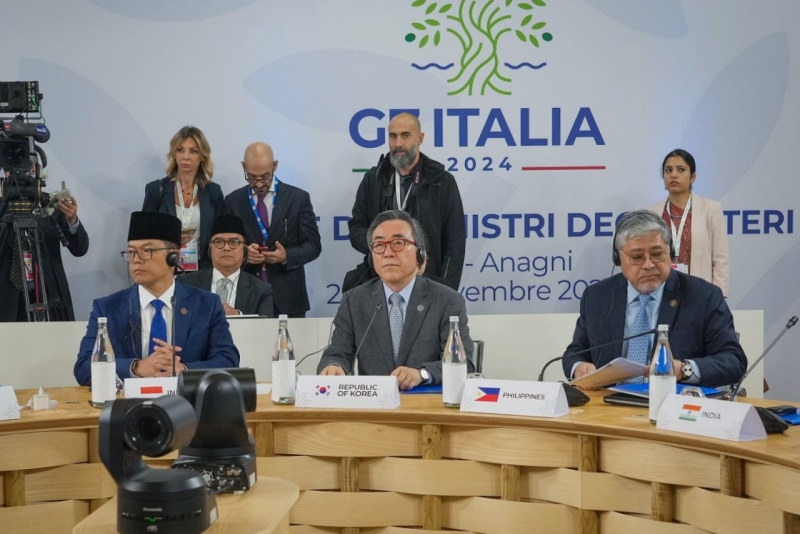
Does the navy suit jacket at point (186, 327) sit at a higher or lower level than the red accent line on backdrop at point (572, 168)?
lower

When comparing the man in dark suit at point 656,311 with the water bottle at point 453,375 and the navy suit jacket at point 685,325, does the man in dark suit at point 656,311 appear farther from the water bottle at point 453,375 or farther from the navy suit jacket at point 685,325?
the water bottle at point 453,375

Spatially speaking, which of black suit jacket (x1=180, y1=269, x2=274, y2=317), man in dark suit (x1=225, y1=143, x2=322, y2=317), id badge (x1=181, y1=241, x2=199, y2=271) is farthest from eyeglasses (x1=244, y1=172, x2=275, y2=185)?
black suit jacket (x1=180, y1=269, x2=274, y2=317)

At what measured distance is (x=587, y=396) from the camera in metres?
3.00

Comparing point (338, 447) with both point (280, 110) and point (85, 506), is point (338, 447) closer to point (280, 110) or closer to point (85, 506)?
point (85, 506)

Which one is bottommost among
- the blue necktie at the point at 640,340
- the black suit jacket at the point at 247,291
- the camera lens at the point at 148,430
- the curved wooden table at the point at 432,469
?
the curved wooden table at the point at 432,469

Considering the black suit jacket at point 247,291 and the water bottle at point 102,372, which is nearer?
the water bottle at point 102,372

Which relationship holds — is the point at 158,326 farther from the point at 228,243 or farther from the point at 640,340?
the point at 640,340

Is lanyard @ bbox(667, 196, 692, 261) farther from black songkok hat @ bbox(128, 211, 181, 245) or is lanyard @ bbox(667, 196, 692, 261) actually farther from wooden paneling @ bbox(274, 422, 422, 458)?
wooden paneling @ bbox(274, 422, 422, 458)

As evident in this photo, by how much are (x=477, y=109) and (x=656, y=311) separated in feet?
11.0

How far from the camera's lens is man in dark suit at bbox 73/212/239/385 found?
11.7ft

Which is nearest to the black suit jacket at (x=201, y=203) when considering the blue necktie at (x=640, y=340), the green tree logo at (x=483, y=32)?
the green tree logo at (x=483, y=32)

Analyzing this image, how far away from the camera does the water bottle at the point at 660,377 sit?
263 cm

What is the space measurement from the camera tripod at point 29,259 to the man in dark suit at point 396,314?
2.12m

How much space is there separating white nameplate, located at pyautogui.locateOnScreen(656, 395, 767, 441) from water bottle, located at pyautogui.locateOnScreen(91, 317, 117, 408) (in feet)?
5.18
